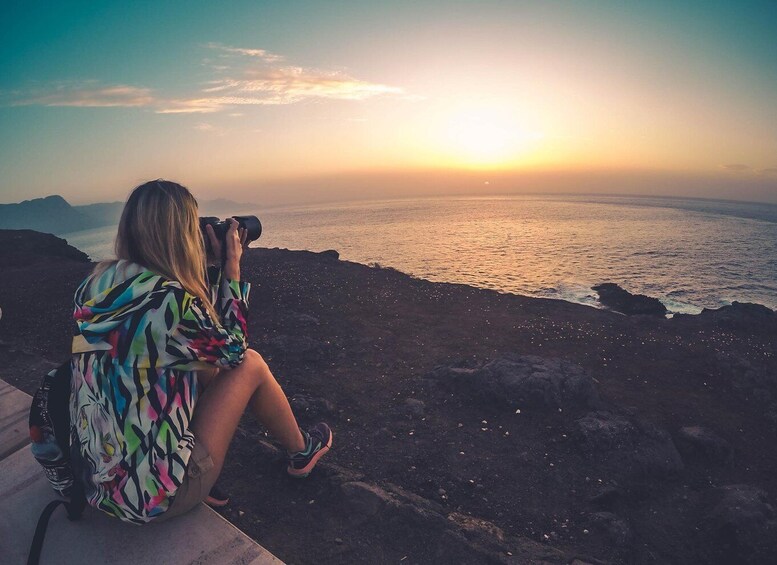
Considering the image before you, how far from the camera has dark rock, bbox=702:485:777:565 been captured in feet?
11.0

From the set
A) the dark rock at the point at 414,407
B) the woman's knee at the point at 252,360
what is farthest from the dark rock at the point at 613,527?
the woman's knee at the point at 252,360

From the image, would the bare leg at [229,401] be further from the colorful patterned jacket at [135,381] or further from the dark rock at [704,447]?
the dark rock at [704,447]

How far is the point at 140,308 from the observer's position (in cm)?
201

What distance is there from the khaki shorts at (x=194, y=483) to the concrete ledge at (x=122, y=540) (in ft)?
0.34

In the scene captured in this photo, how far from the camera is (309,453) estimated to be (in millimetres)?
3354

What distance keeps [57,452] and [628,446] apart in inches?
200

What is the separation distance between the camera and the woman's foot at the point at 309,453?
3.35m

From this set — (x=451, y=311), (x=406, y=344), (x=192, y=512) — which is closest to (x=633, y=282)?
(x=451, y=311)

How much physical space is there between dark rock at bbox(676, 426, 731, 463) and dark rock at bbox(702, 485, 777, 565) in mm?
933

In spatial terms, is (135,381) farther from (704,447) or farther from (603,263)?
(603,263)

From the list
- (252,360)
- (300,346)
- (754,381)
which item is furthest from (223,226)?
(754,381)

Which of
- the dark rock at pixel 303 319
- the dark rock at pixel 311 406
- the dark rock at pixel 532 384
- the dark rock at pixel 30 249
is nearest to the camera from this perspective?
the dark rock at pixel 311 406

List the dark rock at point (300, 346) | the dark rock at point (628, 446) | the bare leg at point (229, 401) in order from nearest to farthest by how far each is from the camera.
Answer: the bare leg at point (229, 401)
the dark rock at point (628, 446)
the dark rock at point (300, 346)

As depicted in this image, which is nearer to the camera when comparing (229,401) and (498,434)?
(229,401)
